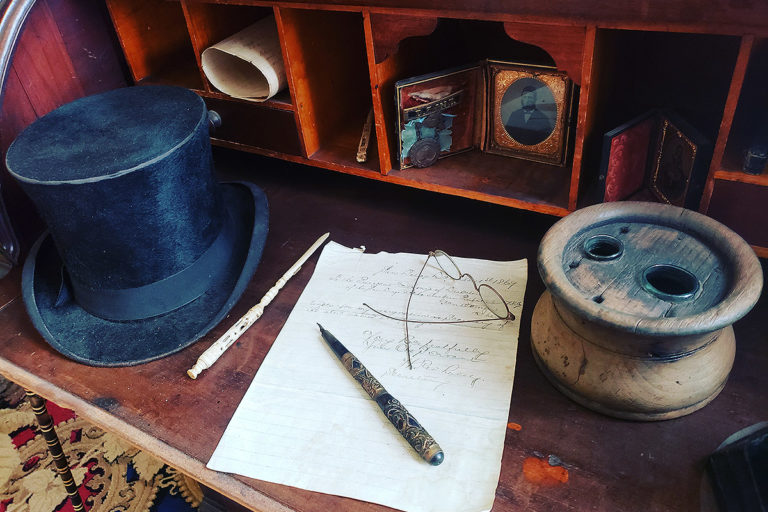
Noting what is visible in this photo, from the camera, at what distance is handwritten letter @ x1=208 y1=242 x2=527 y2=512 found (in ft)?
2.60

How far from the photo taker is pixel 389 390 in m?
0.91

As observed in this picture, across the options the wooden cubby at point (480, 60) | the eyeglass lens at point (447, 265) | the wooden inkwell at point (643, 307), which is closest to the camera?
the wooden inkwell at point (643, 307)

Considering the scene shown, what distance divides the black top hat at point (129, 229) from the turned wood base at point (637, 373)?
598 mm

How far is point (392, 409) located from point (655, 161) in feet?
2.11

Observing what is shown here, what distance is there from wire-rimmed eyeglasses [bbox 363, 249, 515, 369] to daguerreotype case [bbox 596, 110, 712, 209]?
246 millimetres

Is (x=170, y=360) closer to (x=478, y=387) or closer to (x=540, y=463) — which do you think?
(x=478, y=387)

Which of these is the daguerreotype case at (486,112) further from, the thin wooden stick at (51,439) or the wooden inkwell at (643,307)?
the thin wooden stick at (51,439)

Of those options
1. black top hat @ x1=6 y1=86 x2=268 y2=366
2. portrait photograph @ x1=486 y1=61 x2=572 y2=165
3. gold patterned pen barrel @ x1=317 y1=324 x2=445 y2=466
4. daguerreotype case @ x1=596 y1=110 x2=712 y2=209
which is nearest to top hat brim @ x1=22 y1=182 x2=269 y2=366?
black top hat @ x1=6 y1=86 x2=268 y2=366

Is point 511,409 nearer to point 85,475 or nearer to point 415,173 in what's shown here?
point 415,173

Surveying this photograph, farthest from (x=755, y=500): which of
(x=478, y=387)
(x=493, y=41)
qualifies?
(x=493, y=41)

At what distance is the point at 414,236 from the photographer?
49.1 inches

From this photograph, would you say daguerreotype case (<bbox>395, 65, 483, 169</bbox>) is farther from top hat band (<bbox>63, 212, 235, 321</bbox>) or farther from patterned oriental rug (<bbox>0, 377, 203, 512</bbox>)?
patterned oriental rug (<bbox>0, 377, 203, 512</bbox>)

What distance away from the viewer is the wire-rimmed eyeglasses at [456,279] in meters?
1.01

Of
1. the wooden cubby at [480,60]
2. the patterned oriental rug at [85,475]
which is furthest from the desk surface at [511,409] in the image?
the patterned oriental rug at [85,475]
